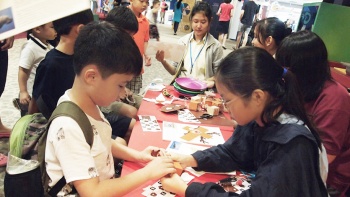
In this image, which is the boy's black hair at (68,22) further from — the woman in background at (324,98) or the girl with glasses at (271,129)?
the woman in background at (324,98)

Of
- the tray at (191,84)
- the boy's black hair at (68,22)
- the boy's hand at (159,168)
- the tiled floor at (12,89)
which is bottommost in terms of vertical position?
the tiled floor at (12,89)

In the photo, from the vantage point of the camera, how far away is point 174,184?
1088mm

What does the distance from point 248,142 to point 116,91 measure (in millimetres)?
626

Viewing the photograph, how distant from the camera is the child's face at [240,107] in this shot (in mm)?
1088

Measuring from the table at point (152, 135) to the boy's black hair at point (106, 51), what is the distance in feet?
1.42

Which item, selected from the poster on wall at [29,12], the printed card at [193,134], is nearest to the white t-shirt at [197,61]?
the printed card at [193,134]

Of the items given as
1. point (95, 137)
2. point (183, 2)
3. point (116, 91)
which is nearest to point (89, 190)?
point (95, 137)

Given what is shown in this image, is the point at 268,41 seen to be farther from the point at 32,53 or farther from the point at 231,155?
the point at 32,53

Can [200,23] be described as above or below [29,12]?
below

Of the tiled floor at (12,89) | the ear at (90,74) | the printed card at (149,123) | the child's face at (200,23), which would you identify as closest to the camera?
the ear at (90,74)

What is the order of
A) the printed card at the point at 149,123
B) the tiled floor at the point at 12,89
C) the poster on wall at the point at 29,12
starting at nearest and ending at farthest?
1. the poster on wall at the point at 29,12
2. the printed card at the point at 149,123
3. the tiled floor at the point at 12,89

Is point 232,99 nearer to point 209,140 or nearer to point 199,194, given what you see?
point 199,194

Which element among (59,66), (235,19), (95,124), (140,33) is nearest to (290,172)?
(95,124)

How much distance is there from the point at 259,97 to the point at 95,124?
618mm
